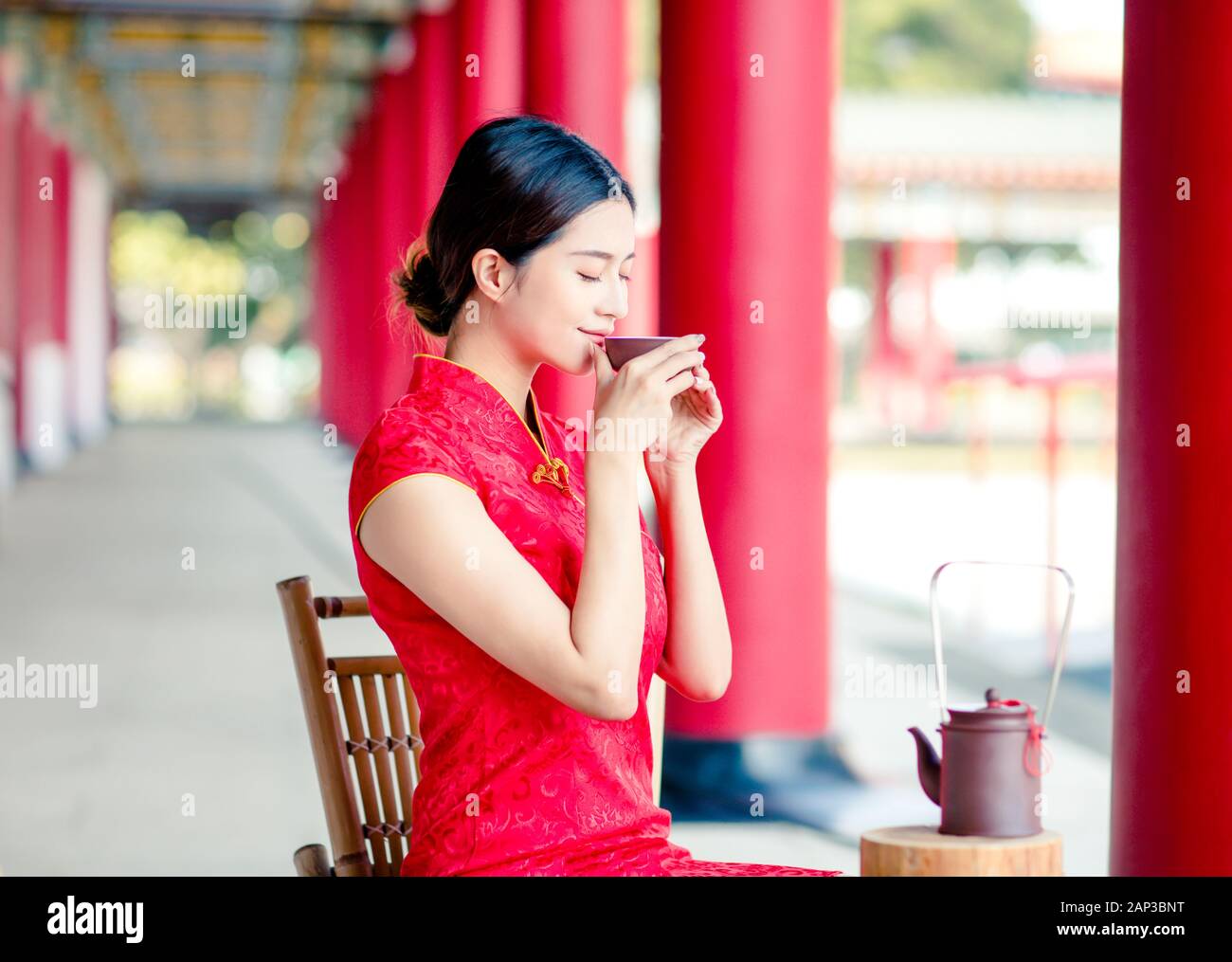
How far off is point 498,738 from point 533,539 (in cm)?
20

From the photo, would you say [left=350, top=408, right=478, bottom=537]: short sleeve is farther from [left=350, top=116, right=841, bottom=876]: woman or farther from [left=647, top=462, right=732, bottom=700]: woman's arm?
[left=647, top=462, right=732, bottom=700]: woman's arm

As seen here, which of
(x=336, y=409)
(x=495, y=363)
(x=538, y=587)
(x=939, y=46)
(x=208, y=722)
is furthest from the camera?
(x=939, y=46)

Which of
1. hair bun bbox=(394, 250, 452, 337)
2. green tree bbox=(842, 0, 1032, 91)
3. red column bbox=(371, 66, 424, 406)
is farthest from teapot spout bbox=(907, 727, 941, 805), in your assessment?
green tree bbox=(842, 0, 1032, 91)

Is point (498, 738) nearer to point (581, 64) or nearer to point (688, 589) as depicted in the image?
point (688, 589)

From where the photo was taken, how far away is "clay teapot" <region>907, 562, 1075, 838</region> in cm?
139

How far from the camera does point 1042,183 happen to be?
16922 mm

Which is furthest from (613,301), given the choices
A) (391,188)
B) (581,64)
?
(391,188)

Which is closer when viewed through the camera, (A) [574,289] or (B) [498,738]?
(B) [498,738]

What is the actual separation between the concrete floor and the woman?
74.5 inches

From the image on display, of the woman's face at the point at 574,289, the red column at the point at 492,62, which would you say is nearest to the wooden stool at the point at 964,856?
the woman's face at the point at 574,289

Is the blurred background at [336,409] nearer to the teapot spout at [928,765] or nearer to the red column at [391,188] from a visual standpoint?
the red column at [391,188]

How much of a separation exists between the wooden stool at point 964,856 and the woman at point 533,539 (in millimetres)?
249

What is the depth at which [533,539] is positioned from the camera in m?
1.70

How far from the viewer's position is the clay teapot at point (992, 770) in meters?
1.39
